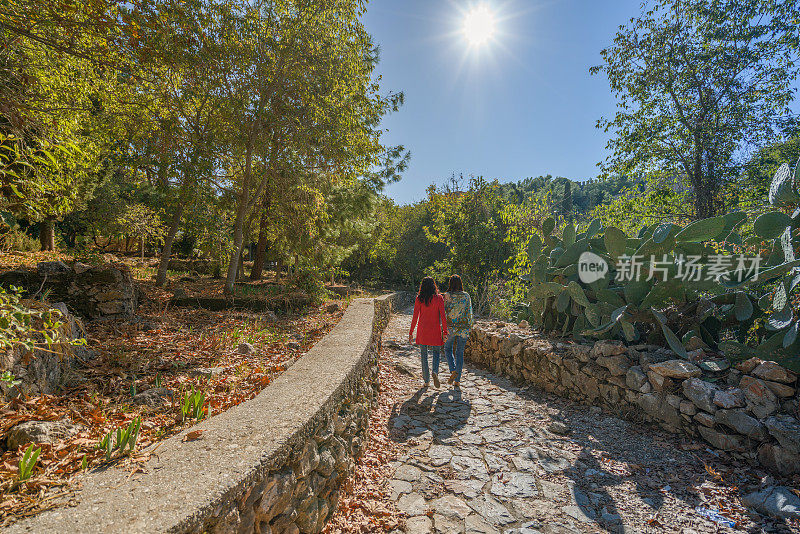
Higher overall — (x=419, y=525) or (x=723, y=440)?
(x=723, y=440)

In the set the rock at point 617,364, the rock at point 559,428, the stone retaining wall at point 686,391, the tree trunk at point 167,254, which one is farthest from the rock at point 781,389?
the tree trunk at point 167,254

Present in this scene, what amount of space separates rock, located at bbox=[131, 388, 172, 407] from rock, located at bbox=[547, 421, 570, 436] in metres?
3.85

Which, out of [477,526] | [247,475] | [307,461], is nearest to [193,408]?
[307,461]

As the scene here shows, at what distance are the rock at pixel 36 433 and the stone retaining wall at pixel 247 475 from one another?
1.80 feet

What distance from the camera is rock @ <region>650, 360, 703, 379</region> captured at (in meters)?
3.46

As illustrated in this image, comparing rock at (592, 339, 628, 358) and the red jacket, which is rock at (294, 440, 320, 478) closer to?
the red jacket

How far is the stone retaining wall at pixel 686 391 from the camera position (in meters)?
2.88

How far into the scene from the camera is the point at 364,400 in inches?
151

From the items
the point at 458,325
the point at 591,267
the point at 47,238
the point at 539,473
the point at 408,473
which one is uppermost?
the point at 591,267

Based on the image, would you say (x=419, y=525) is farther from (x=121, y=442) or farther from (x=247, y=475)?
(x=121, y=442)

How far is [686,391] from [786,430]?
709mm

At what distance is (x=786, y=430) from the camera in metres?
2.74

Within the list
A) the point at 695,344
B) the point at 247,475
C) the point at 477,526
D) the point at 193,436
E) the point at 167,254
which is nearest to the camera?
the point at 247,475

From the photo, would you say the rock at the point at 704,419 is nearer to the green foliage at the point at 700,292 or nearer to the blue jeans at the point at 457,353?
the green foliage at the point at 700,292
